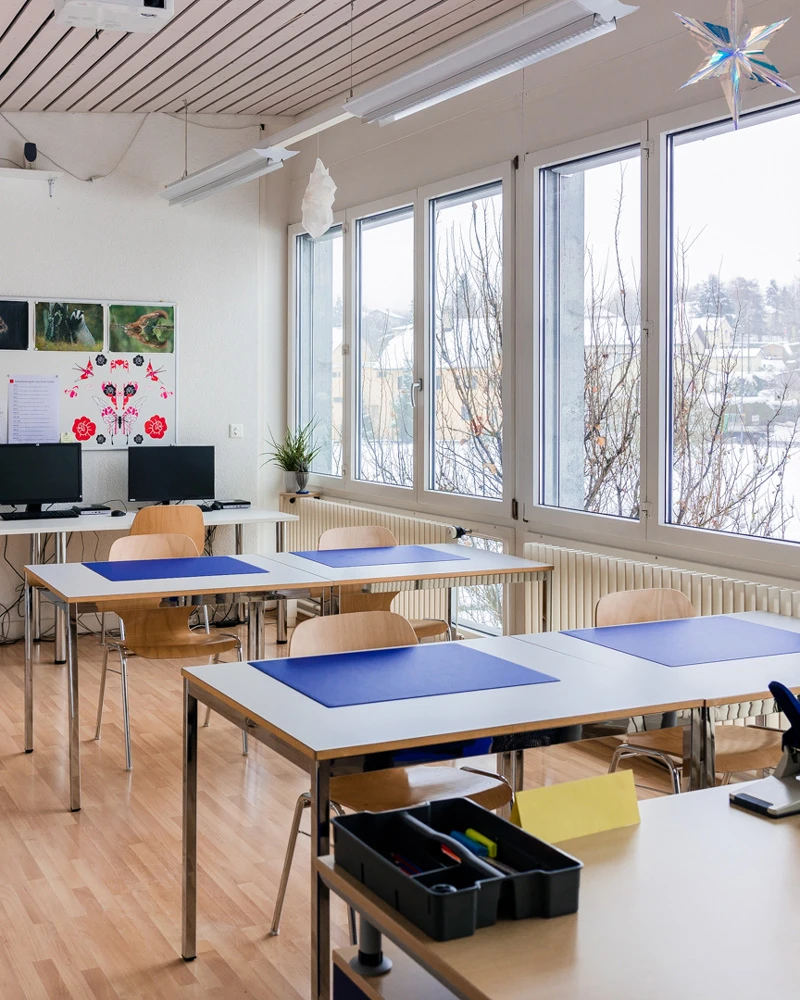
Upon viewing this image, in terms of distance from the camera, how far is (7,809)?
3818 mm

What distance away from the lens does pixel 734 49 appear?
8.63 feet

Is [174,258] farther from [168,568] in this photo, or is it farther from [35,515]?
[168,568]

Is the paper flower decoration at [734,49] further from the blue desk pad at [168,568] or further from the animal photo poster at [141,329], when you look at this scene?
the animal photo poster at [141,329]

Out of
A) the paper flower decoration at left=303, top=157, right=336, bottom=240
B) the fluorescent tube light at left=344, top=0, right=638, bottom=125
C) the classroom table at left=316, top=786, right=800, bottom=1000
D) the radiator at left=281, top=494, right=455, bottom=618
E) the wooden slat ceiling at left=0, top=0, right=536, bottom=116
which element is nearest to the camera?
the classroom table at left=316, top=786, right=800, bottom=1000

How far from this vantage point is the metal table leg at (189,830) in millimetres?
2748

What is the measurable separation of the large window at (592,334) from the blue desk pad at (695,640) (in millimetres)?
1139

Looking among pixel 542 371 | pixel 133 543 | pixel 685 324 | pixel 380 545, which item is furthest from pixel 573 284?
pixel 133 543

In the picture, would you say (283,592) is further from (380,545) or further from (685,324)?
(685,324)

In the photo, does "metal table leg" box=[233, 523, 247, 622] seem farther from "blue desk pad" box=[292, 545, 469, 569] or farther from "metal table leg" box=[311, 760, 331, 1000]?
"metal table leg" box=[311, 760, 331, 1000]

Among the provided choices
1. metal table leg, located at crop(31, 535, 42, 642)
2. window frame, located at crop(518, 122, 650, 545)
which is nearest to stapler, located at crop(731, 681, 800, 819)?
window frame, located at crop(518, 122, 650, 545)

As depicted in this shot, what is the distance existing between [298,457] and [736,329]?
138 inches

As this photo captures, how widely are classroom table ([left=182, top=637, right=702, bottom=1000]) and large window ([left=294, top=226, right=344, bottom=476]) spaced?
402 cm

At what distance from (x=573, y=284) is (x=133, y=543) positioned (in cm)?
225

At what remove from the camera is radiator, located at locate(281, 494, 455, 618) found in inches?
Result: 225
